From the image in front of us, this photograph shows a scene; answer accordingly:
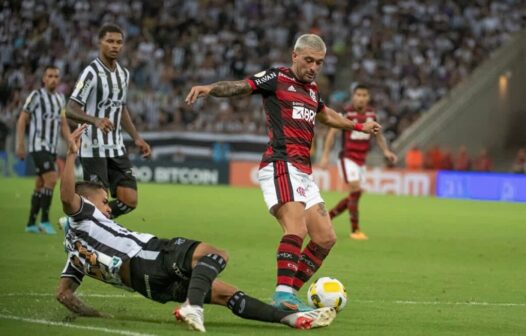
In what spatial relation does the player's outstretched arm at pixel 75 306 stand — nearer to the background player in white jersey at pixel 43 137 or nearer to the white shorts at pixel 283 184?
the white shorts at pixel 283 184

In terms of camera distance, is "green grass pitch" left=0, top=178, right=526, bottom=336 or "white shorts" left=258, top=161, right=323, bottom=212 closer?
"green grass pitch" left=0, top=178, right=526, bottom=336

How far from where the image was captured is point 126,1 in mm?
40375

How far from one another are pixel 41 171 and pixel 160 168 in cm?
1881

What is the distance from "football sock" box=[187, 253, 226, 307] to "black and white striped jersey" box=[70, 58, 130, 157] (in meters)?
4.29

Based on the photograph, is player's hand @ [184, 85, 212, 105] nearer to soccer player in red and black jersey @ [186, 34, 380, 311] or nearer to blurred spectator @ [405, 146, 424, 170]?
soccer player in red and black jersey @ [186, 34, 380, 311]

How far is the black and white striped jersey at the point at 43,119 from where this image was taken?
54.0 feet

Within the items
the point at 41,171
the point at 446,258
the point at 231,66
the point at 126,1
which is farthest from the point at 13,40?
the point at 446,258

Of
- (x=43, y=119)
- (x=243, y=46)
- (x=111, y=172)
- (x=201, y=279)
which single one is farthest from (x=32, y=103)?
(x=243, y=46)

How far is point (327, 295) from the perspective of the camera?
898cm

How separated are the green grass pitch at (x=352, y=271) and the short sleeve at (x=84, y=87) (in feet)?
5.10

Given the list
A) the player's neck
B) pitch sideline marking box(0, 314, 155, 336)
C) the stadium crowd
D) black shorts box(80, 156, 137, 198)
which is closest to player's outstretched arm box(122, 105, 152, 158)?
black shorts box(80, 156, 137, 198)

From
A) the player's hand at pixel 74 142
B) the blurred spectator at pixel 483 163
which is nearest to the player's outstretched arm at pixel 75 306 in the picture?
the player's hand at pixel 74 142

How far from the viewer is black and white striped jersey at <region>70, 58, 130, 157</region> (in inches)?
470

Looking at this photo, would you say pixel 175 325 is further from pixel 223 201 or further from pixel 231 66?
pixel 231 66
